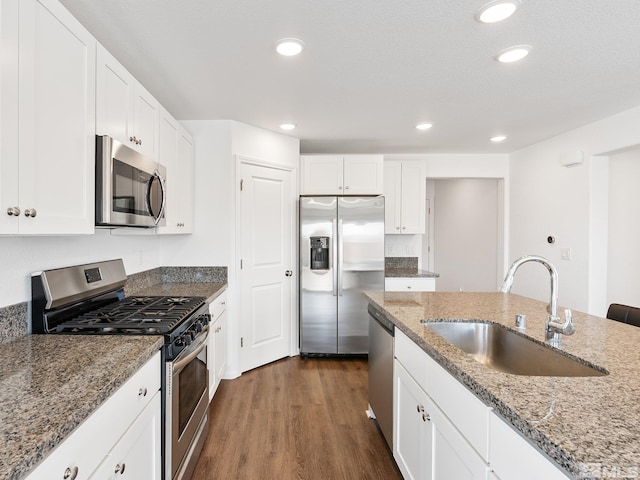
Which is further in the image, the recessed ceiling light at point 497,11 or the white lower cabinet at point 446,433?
the recessed ceiling light at point 497,11

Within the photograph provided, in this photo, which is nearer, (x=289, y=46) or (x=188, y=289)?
(x=289, y=46)

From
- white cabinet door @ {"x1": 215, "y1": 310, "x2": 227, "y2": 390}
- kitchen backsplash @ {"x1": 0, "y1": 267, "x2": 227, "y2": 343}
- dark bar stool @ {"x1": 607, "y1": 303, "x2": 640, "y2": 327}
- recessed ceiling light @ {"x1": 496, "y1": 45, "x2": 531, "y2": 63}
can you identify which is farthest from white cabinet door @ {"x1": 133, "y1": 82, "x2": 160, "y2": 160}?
dark bar stool @ {"x1": 607, "y1": 303, "x2": 640, "y2": 327}

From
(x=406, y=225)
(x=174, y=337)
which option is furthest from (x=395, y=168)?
(x=174, y=337)

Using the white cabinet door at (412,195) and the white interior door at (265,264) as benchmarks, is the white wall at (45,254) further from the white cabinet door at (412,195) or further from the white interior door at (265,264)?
the white cabinet door at (412,195)

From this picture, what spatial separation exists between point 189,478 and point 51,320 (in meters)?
1.05

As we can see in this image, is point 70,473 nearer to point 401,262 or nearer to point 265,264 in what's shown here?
point 265,264

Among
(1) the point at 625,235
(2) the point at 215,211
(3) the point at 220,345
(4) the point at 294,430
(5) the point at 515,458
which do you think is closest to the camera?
(5) the point at 515,458

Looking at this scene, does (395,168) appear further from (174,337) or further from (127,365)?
(127,365)

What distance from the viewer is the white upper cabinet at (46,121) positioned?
1073 mm

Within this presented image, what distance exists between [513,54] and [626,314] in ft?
5.18

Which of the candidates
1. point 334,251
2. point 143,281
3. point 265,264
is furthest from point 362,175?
point 143,281

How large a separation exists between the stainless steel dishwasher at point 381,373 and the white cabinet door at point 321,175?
190 cm

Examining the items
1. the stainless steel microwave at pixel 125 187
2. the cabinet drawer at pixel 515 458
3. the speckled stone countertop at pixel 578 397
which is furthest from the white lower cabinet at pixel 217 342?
the cabinet drawer at pixel 515 458

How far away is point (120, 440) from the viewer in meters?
1.15
